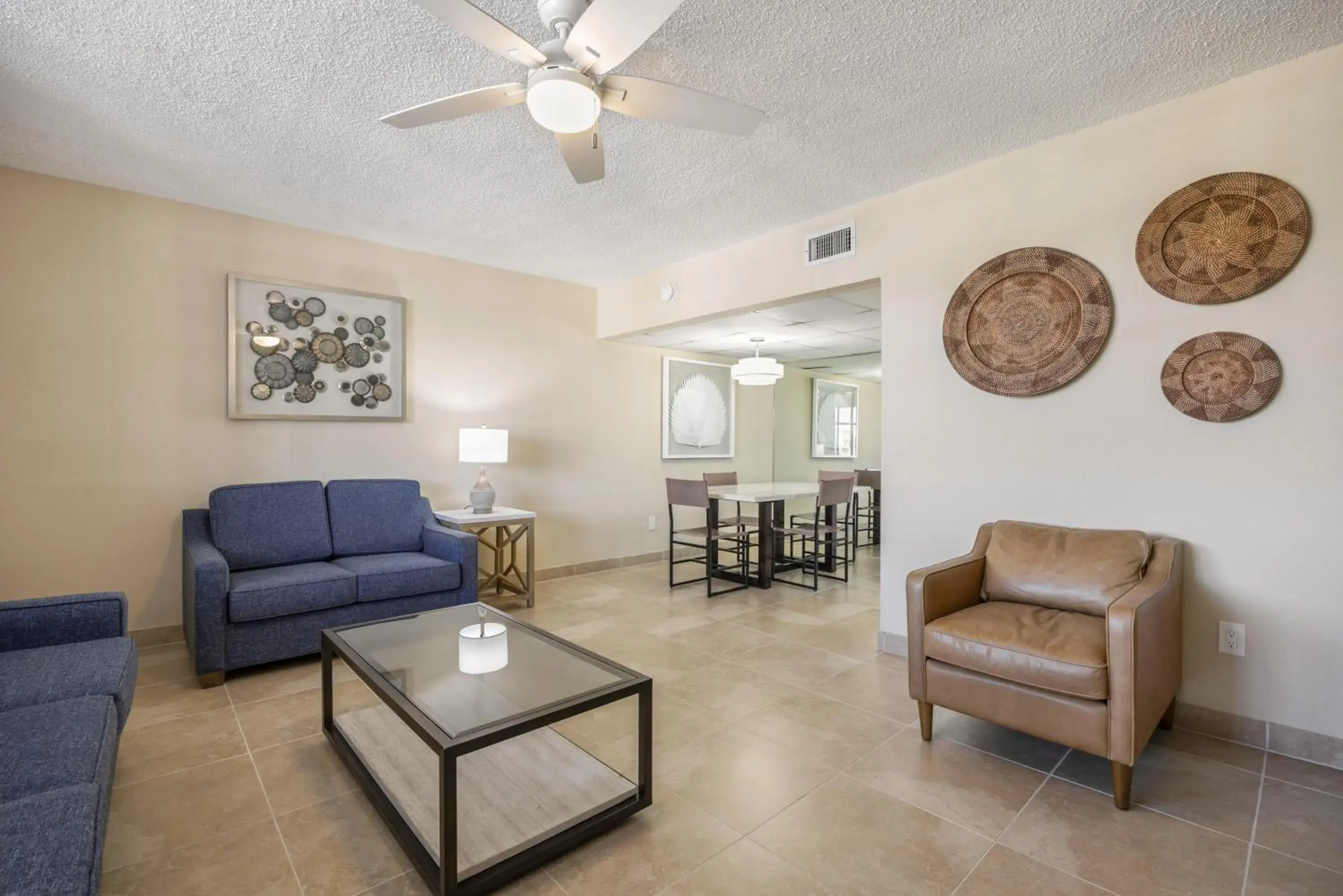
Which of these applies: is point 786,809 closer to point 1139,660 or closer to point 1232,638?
point 1139,660

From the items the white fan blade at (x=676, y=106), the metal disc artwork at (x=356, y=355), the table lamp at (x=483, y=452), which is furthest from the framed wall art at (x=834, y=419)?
the white fan blade at (x=676, y=106)

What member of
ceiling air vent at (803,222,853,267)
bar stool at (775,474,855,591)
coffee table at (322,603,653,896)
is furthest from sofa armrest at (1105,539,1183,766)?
bar stool at (775,474,855,591)

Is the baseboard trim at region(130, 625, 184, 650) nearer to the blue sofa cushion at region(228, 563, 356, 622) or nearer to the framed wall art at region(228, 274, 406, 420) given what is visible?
the blue sofa cushion at region(228, 563, 356, 622)

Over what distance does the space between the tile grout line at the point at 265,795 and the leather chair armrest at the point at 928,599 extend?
204cm

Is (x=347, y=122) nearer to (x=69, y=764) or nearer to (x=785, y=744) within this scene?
(x=69, y=764)

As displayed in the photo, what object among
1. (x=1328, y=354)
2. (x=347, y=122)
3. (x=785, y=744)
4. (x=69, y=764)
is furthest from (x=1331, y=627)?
(x=347, y=122)

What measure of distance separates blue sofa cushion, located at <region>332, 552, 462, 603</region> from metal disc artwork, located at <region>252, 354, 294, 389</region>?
3.77 ft

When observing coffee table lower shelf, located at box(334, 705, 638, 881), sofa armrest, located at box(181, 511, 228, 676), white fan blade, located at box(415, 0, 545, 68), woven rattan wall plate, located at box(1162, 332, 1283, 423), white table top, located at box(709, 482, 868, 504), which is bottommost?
coffee table lower shelf, located at box(334, 705, 638, 881)

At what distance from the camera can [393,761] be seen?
211 cm

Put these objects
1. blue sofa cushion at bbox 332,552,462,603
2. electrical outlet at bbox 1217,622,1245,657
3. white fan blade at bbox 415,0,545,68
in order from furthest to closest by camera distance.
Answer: blue sofa cushion at bbox 332,552,462,603, electrical outlet at bbox 1217,622,1245,657, white fan blade at bbox 415,0,545,68

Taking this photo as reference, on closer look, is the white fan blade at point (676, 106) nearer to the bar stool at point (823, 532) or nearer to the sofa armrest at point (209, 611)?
the sofa armrest at point (209, 611)

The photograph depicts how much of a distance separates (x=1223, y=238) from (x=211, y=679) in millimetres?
4635

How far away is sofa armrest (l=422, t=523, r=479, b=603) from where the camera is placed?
356 centimetres

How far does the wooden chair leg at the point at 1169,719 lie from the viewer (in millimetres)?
2449
